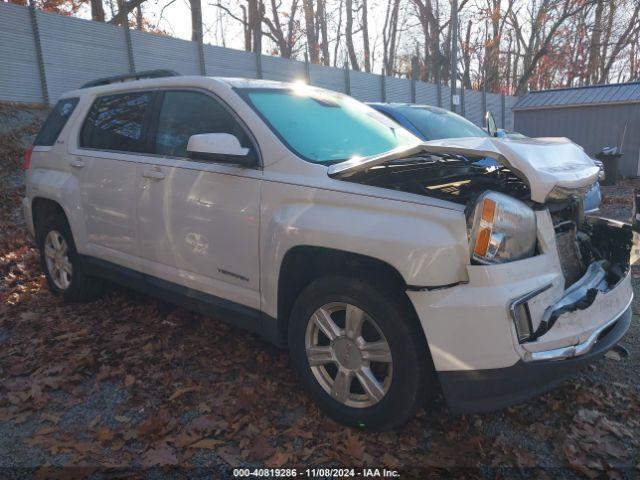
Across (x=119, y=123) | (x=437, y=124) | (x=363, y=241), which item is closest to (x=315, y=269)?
(x=363, y=241)

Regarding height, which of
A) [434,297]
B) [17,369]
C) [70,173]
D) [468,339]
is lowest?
[17,369]

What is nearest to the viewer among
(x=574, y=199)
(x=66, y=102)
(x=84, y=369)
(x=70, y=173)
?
(x=574, y=199)

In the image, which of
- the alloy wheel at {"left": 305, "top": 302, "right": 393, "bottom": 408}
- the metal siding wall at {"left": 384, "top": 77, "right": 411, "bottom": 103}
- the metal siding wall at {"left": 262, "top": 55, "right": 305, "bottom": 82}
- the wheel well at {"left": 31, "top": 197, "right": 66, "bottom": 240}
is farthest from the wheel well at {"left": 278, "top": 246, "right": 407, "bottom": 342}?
the metal siding wall at {"left": 384, "top": 77, "right": 411, "bottom": 103}

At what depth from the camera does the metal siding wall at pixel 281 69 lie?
59.4 ft

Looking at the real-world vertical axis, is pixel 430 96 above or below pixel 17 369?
above

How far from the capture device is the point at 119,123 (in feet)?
13.8

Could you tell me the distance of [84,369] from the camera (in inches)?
140

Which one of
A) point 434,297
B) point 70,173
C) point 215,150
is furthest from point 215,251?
point 70,173

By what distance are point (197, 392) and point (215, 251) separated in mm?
877

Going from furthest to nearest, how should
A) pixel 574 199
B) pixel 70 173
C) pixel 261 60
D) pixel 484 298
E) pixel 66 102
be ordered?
pixel 261 60, pixel 66 102, pixel 70 173, pixel 574 199, pixel 484 298

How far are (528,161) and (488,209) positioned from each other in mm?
325

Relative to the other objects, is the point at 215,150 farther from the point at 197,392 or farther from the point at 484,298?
the point at 484,298

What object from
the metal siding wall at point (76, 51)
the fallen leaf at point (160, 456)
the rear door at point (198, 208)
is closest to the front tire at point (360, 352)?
the rear door at point (198, 208)

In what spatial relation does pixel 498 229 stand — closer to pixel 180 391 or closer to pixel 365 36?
pixel 180 391
